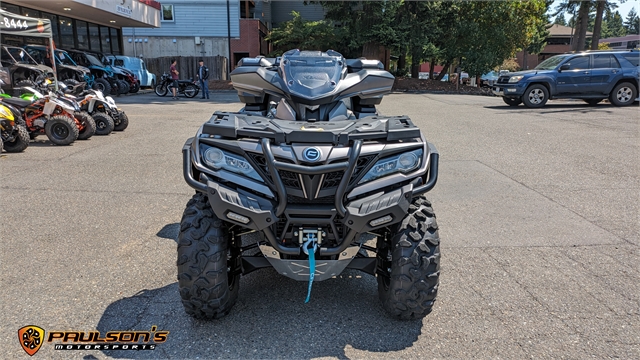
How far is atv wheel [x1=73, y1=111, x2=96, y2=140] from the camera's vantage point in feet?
32.7

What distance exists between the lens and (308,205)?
9.18 feet

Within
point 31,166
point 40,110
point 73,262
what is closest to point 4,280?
point 73,262

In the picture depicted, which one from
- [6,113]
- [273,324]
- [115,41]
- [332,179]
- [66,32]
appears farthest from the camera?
[115,41]

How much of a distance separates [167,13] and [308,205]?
119ft

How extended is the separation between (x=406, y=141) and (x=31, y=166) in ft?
23.8

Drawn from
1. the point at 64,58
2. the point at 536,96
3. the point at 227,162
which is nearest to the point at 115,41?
the point at 64,58

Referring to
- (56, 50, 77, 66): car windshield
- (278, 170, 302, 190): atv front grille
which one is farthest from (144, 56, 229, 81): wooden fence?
(278, 170, 302, 190): atv front grille

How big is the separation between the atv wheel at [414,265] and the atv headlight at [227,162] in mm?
989

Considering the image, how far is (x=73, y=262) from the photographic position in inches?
158

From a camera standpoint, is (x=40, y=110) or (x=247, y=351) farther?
(x=40, y=110)

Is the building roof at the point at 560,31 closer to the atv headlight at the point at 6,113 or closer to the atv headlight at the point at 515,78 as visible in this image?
the atv headlight at the point at 515,78

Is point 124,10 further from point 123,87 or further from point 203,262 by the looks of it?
point 203,262

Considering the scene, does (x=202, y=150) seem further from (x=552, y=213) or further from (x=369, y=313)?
(x=552, y=213)

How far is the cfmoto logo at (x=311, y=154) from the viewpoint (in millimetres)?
2688
